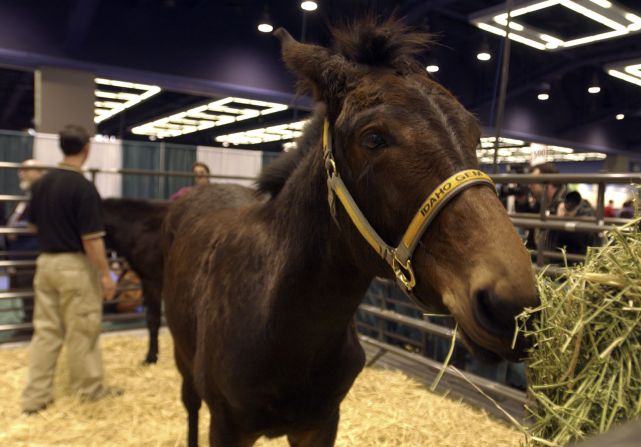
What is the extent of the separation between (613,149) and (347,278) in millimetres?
7758

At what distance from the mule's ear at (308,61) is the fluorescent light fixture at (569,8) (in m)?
3.40

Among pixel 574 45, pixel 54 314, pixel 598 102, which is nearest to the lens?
pixel 54 314

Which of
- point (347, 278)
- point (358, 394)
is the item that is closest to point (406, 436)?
point (358, 394)

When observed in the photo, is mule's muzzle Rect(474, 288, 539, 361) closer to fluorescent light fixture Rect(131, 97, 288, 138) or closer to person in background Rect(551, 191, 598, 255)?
person in background Rect(551, 191, 598, 255)

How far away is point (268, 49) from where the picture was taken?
888 cm

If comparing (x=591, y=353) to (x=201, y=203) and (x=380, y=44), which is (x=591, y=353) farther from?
(x=201, y=203)

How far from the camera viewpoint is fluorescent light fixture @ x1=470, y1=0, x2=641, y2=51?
482 centimetres

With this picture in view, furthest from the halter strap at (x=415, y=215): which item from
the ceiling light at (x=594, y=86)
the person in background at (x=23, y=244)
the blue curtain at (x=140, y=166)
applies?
the ceiling light at (x=594, y=86)

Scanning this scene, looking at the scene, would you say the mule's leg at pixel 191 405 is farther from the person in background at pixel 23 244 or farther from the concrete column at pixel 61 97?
the concrete column at pixel 61 97

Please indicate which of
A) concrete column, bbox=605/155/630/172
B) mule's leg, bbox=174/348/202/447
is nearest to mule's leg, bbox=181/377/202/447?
mule's leg, bbox=174/348/202/447

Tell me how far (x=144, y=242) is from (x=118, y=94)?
7250 millimetres

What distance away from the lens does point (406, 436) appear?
3086mm

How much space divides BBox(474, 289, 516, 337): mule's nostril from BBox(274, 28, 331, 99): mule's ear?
0.82 m

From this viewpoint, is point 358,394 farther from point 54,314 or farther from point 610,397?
point 610,397
